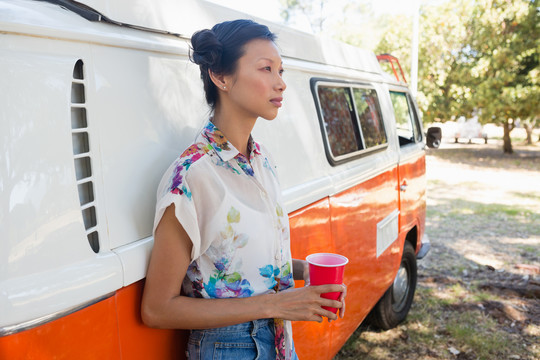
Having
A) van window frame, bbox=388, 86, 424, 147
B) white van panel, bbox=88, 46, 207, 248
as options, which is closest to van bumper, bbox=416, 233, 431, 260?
van window frame, bbox=388, 86, 424, 147

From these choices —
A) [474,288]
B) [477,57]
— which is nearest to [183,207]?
[474,288]

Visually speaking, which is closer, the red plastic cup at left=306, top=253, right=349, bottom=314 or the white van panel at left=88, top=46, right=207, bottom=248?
the white van panel at left=88, top=46, right=207, bottom=248

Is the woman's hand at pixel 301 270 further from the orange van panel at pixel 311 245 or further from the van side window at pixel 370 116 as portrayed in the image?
the van side window at pixel 370 116

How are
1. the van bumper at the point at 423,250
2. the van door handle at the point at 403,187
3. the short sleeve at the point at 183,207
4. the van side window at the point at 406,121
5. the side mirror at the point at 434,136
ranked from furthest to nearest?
the side mirror at the point at 434,136, the van bumper at the point at 423,250, the van side window at the point at 406,121, the van door handle at the point at 403,187, the short sleeve at the point at 183,207

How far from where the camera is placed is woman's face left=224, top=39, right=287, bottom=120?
1579 mm

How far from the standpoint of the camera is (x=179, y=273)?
1371mm

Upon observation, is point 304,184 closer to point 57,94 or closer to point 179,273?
point 179,273

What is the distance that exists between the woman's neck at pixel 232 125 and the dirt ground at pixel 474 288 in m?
2.75

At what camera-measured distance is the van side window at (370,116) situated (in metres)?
3.39

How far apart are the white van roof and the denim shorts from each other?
105cm

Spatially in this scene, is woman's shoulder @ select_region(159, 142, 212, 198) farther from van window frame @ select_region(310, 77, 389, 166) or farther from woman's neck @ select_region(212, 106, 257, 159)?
van window frame @ select_region(310, 77, 389, 166)

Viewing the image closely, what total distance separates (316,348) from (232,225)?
1.32 m

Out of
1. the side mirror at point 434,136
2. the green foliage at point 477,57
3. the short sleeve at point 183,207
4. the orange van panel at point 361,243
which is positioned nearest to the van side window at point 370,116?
the orange van panel at point 361,243

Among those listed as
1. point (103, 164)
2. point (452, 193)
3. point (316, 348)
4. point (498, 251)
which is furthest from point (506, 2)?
point (103, 164)
